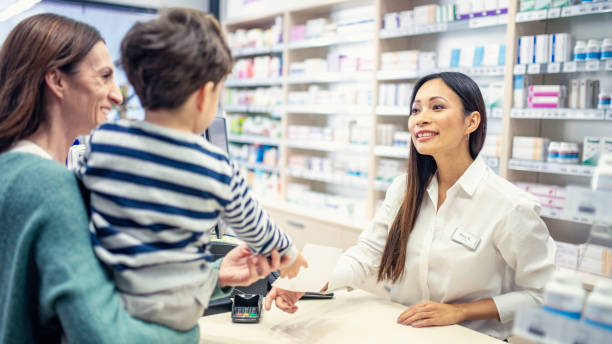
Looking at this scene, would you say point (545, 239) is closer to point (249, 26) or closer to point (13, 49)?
point (13, 49)

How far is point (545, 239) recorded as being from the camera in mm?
1735

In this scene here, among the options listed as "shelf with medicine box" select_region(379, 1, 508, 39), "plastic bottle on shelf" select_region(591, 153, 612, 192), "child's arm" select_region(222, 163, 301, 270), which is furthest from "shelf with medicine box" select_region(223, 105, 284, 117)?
"plastic bottle on shelf" select_region(591, 153, 612, 192)

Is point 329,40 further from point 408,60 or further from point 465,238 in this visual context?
point 465,238

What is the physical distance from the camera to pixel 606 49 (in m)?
2.89

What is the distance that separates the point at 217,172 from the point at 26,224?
0.38 metres

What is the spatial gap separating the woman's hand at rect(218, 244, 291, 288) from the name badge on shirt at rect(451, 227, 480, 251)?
918mm

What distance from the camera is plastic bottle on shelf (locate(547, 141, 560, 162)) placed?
10.3ft

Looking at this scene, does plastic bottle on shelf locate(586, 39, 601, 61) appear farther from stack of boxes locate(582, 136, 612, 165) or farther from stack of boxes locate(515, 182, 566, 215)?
stack of boxes locate(515, 182, 566, 215)

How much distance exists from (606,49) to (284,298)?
2.57 m

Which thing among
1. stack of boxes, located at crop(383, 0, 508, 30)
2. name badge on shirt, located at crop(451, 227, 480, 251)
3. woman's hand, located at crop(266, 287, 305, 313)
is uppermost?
stack of boxes, located at crop(383, 0, 508, 30)

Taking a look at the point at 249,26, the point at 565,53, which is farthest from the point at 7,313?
the point at 249,26

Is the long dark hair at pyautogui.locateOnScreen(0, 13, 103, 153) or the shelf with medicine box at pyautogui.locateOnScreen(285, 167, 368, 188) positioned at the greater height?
the long dark hair at pyautogui.locateOnScreen(0, 13, 103, 153)

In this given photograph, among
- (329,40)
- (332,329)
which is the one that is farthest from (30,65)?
(329,40)

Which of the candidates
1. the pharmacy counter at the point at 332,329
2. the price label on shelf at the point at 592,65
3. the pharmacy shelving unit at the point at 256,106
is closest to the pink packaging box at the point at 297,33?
the pharmacy shelving unit at the point at 256,106
